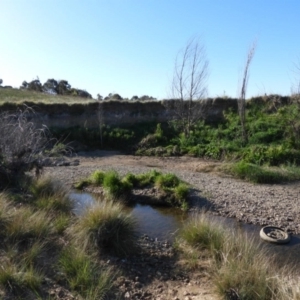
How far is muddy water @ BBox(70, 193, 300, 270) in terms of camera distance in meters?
6.62

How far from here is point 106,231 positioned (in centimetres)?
579

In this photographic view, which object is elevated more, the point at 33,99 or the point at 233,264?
the point at 33,99

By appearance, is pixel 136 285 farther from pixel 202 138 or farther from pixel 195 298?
pixel 202 138

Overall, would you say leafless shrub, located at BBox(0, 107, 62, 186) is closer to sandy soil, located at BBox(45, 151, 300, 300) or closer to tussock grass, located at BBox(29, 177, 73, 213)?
tussock grass, located at BBox(29, 177, 73, 213)

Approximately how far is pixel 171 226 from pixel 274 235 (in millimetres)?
2082

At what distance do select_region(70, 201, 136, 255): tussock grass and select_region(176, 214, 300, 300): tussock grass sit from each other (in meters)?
0.88

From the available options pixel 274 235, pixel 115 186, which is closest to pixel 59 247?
pixel 274 235

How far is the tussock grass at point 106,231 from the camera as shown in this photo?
5.71m

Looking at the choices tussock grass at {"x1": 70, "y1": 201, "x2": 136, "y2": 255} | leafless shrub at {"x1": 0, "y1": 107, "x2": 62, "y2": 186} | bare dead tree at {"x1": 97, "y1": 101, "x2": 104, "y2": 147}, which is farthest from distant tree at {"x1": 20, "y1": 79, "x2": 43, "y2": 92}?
tussock grass at {"x1": 70, "y1": 201, "x2": 136, "y2": 255}

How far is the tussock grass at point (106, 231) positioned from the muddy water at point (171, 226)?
1.60ft

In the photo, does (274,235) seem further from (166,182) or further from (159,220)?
(166,182)

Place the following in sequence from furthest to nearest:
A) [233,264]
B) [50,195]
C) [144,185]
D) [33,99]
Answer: [33,99] → [144,185] → [50,195] → [233,264]

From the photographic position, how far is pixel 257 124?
18.7 metres

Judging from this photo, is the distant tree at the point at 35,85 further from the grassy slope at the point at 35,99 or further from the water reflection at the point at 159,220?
the water reflection at the point at 159,220
